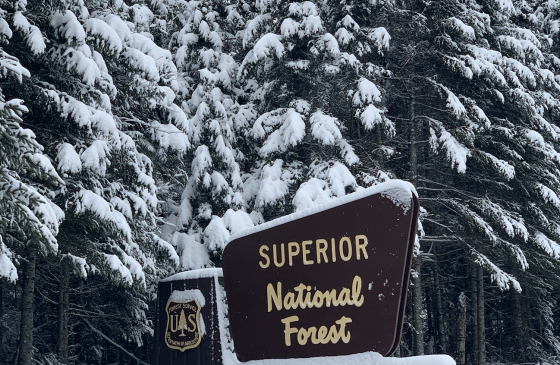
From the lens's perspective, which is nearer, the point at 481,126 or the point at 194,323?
the point at 194,323

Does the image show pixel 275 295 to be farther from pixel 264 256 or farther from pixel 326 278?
pixel 326 278

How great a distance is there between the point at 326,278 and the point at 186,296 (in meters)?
4.46

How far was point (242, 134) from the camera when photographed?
15047 millimetres

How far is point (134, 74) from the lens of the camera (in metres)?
10.6

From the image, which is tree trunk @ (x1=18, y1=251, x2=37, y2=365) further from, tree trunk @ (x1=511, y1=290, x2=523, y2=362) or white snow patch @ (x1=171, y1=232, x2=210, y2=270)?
tree trunk @ (x1=511, y1=290, x2=523, y2=362)

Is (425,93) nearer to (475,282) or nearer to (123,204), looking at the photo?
(475,282)

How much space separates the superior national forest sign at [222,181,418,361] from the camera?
251cm

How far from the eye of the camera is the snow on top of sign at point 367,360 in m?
2.37

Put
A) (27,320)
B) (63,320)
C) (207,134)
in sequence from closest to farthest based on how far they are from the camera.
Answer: (27,320) → (63,320) → (207,134)

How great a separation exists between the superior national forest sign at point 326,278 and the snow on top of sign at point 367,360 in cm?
3

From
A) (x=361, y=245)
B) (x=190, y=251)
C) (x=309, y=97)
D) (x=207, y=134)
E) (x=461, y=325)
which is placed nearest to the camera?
(x=361, y=245)

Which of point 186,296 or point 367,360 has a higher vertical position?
point 186,296

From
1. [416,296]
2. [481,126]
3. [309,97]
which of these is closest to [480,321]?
[416,296]

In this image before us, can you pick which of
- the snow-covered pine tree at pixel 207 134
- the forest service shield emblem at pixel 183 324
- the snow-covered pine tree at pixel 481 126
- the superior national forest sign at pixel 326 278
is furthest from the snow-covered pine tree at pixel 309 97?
the superior national forest sign at pixel 326 278
